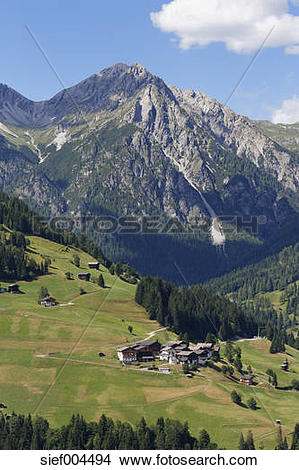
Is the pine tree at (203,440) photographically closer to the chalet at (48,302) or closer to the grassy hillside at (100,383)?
the grassy hillside at (100,383)

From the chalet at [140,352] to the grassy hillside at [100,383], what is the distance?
2.43m

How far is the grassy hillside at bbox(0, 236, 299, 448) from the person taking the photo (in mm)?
113562

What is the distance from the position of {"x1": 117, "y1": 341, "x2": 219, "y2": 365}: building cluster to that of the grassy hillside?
11.5 ft

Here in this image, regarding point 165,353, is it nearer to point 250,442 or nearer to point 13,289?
point 250,442

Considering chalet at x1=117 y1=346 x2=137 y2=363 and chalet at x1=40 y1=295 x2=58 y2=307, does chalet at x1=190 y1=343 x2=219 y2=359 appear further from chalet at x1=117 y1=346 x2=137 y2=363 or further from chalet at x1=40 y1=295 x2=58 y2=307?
chalet at x1=40 y1=295 x2=58 y2=307

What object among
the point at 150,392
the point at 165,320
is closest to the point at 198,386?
the point at 150,392

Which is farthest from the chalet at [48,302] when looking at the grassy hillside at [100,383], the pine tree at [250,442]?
the pine tree at [250,442]

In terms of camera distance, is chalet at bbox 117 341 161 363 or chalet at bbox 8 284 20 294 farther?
chalet at bbox 8 284 20 294

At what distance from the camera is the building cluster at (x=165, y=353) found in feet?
463

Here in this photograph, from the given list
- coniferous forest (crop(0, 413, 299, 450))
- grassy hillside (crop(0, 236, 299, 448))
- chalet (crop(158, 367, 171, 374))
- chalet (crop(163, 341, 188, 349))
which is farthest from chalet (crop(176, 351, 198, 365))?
coniferous forest (crop(0, 413, 299, 450))

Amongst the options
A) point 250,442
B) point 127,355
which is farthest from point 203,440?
point 127,355

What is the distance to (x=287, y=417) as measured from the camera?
4948 inches
